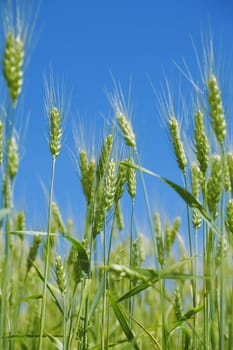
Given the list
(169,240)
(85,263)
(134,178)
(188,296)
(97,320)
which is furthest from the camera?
(188,296)

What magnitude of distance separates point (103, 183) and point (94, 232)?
0.75ft

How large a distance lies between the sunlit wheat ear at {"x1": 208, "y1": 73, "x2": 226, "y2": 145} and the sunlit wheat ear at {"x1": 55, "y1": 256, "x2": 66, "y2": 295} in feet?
3.32

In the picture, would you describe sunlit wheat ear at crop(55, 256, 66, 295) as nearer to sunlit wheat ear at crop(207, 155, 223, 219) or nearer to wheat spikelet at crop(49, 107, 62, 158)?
wheat spikelet at crop(49, 107, 62, 158)

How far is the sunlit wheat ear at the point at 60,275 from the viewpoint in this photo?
266 cm

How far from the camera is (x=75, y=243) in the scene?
2.33 meters

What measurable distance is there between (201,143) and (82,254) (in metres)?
0.70

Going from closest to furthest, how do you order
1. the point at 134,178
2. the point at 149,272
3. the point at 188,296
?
the point at 149,272 < the point at 134,178 < the point at 188,296

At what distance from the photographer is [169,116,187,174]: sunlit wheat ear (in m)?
2.67

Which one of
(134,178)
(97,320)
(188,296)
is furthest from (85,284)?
(188,296)

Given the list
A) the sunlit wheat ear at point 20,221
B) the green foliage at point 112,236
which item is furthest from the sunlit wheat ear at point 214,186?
the sunlit wheat ear at point 20,221

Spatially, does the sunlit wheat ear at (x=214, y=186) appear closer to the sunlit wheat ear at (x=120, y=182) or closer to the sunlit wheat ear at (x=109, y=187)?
the sunlit wheat ear at (x=109, y=187)

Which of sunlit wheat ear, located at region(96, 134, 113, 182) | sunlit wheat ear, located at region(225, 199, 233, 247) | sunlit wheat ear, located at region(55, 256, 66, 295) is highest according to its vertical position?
sunlit wheat ear, located at region(96, 134, 113, 182)

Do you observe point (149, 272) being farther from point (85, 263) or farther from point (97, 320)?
point (97, 320)

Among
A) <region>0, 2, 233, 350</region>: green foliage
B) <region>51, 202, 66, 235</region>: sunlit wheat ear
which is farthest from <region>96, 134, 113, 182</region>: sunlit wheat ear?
<region>51, 202, 66, 235</region>: sunlit wheat ear
